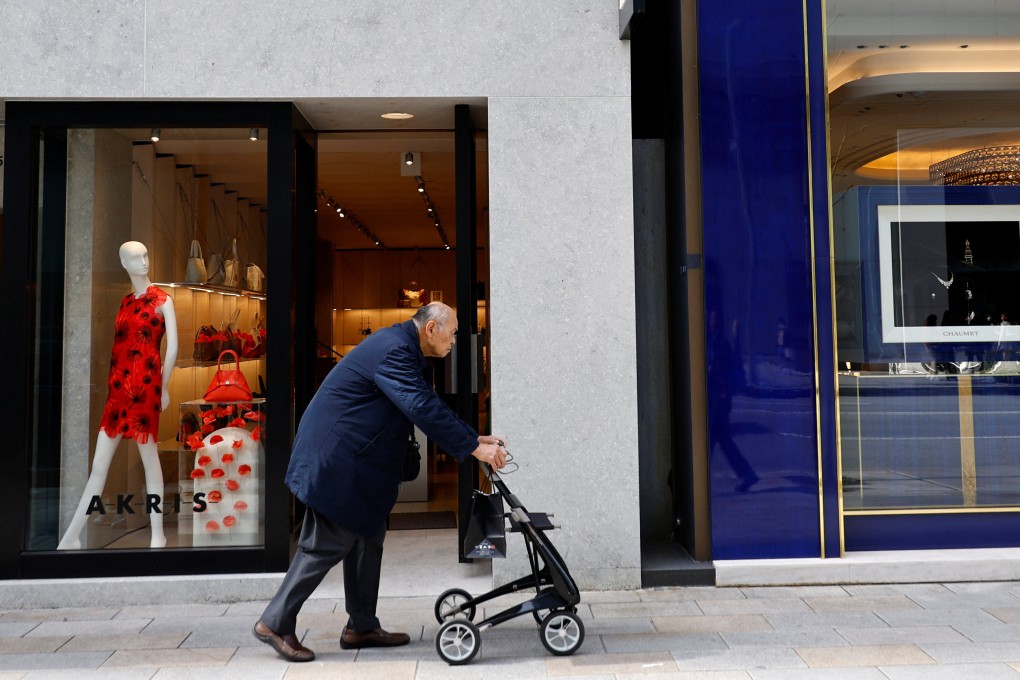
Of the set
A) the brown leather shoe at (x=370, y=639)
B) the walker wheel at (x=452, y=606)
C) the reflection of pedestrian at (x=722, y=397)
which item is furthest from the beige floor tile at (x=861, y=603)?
the brown leather shoe at (x=370, y=639)

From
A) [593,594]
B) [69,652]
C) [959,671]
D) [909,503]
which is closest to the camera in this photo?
[959,671]

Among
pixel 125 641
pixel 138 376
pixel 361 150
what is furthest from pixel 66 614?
pixel 361 150

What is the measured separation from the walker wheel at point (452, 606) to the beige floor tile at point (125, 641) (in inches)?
56.1

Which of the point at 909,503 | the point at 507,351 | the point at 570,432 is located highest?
the point at 507,351

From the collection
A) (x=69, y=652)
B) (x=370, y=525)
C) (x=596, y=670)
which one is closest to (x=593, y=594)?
(x=596, y=670)

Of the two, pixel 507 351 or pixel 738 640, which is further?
pixel 507 351

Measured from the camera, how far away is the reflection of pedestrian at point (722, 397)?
5695 mm

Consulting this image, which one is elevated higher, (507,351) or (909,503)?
(507,351)

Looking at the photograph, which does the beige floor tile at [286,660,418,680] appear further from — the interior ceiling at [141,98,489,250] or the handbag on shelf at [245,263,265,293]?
the interior ceiling at [141,98,489,250]

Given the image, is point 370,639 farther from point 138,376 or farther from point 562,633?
point 138,376

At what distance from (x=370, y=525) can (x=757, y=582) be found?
274 cm

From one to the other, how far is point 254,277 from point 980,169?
5205 millimetres

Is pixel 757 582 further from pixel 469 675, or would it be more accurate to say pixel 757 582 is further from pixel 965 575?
pixel 469 675

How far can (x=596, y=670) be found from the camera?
163 inches
